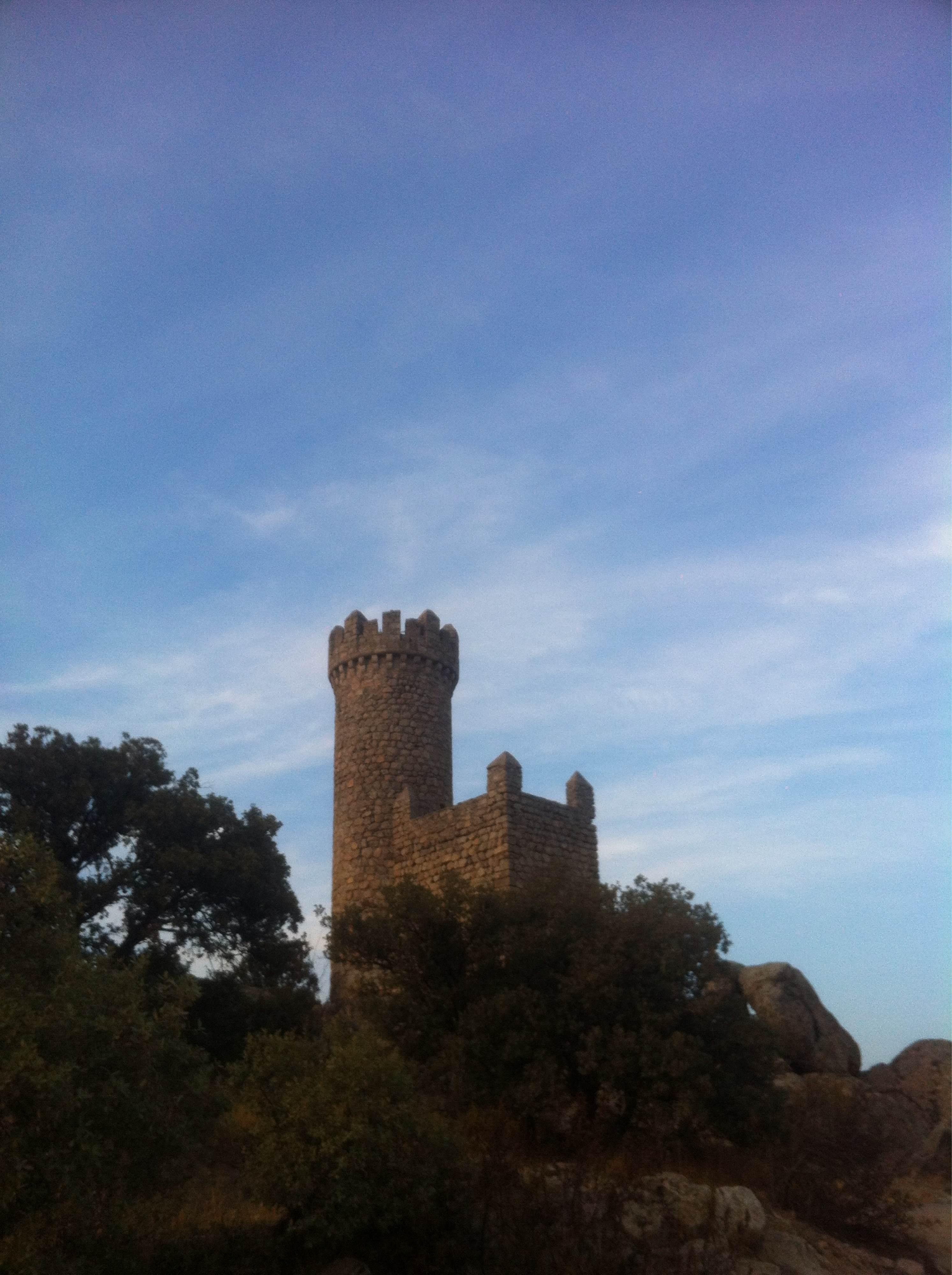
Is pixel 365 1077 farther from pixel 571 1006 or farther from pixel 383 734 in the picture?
pixel 383 734

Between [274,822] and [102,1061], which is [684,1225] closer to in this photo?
[102,1061]

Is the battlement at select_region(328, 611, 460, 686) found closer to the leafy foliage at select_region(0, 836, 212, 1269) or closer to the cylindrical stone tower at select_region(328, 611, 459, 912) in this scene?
the cylindrical stone tower at select_region(328, 611, 459, 912)

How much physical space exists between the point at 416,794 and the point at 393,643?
362 centimetres

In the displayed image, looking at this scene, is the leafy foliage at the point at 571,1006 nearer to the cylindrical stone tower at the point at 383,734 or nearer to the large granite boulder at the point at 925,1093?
the large granite boulder at the point at 925,1093

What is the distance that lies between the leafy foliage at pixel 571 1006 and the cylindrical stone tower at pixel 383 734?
20.5ft

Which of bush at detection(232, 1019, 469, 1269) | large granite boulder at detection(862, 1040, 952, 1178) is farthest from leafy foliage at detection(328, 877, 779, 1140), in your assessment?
large granite boulder at detection(862, 1040, 952, 1178)

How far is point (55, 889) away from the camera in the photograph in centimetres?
1023

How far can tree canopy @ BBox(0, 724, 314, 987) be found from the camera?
20.6 meters

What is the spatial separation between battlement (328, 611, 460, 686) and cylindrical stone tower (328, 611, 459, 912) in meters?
0.02

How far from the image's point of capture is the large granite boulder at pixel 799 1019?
21.0 m

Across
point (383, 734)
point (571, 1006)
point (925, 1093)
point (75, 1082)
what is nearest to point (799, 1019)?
point (925, 1093)

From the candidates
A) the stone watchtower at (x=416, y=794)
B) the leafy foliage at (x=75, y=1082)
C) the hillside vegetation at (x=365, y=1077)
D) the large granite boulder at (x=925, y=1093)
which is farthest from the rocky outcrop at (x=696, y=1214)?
the stone watchtower at (x=416, y=794)

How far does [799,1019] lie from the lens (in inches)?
842

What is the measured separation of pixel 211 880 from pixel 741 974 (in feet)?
36.7
